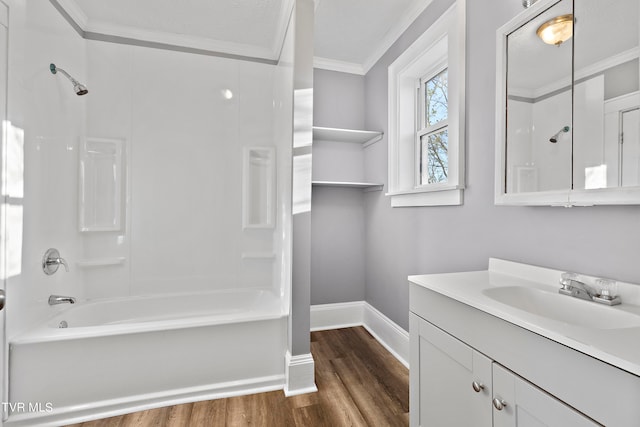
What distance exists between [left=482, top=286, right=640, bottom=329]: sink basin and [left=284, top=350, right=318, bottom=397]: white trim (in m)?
1.23

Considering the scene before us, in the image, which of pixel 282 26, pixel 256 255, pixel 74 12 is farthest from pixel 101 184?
pixel 282 26

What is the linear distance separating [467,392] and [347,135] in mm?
2152

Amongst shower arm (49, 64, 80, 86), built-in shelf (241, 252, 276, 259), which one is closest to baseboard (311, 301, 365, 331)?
built-in shelf (241, 252, 276, 259)

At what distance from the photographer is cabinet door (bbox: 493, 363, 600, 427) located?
0.69 metres

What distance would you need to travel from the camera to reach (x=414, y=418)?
1.27 meters

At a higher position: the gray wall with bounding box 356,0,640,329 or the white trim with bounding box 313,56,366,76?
the white trim with bounding box 313,56,366,76

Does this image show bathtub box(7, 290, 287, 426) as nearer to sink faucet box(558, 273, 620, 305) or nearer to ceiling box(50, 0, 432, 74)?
sink faucet box(558, 273, 620, 305)

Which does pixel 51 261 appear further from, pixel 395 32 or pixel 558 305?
pixel 395 32

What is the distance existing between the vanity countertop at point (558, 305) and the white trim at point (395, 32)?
178 cm

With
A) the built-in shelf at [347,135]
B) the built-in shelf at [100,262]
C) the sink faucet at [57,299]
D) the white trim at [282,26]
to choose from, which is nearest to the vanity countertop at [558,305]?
the built-in shelf at [347,135]

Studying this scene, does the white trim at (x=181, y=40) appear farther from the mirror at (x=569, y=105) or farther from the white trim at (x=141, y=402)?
the white trim at (x=141, y=402)

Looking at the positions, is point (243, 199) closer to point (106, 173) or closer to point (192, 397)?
point (106, 173)

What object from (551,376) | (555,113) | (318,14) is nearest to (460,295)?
(551,376)

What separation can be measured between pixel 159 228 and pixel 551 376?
104 inches
